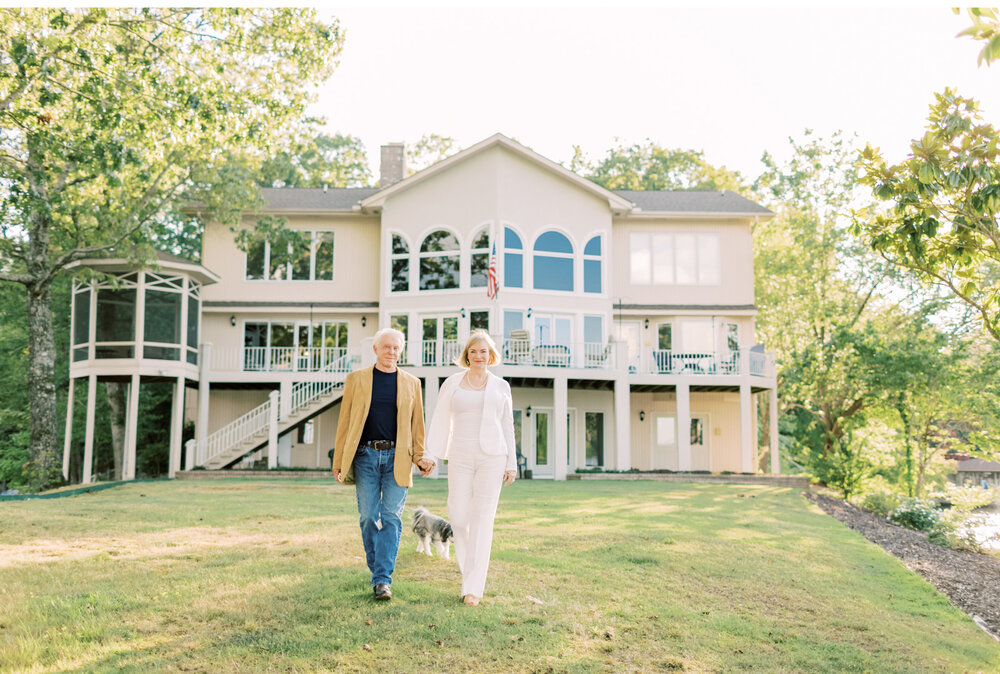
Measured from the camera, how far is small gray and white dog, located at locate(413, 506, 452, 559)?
25.6 feet

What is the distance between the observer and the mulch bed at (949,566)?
29.1 feet

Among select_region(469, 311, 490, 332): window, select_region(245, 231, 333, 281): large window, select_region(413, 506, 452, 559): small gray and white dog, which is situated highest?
select_region(245, 231, 333, 281): large window

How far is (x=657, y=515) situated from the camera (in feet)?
41.5

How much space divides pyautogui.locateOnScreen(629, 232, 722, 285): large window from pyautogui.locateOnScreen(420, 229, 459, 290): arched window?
6.03 metres

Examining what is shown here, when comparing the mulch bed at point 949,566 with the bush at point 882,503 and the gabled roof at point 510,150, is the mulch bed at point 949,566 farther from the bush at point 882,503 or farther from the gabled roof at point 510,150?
the gabled roof at point 510,150

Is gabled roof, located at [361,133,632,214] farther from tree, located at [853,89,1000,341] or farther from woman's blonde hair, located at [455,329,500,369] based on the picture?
woman's blonde hair, located at [455,329,500,369]

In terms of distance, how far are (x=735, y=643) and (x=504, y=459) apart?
209 cm

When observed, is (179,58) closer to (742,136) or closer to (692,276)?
(692,276)

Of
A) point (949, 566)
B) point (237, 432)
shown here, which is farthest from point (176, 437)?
point (949, 566)

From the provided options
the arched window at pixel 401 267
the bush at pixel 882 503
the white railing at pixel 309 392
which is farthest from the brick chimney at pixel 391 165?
the bush at pixel 882 503

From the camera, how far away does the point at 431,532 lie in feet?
25.9

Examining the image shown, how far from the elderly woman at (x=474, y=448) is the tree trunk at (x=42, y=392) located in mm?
15002

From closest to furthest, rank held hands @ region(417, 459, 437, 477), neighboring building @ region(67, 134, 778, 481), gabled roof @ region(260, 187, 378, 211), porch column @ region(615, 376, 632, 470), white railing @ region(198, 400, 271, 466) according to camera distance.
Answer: held hands @ region(417, 459, 437, 477), white railing @ region(198, 400, 271, 466), neighboring building @ region(67, 134, 778, 481), porch column @ region(615, 376, 632, 470), gabled roof @ region(260, 187, 378, 211)

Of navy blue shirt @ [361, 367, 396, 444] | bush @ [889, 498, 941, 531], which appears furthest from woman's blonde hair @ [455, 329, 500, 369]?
bush @ [889, 498, 941, 531]
